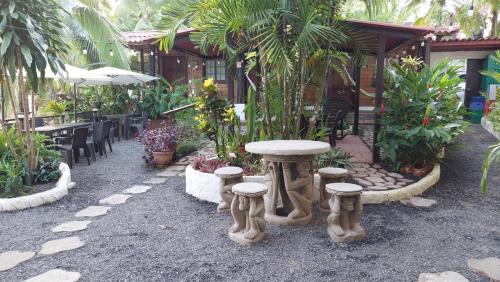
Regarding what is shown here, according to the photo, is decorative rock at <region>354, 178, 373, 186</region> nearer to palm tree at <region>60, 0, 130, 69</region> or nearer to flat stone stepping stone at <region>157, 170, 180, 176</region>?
flat stone stepping stone at <region>157, 170, 180, 176</region>

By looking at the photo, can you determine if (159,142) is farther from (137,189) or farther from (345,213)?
(345,213)

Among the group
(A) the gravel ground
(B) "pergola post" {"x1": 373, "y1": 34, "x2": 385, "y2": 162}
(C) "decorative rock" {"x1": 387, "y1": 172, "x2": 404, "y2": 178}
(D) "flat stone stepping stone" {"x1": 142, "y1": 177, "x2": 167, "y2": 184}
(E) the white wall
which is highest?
(E) the white wall

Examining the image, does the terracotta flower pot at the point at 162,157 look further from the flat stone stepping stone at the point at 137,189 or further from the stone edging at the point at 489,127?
the stone edging at the point at 489,127

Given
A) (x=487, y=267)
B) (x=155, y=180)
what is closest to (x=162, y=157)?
(x=155, y=180)

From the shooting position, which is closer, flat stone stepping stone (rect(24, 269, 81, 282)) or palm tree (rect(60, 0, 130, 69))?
flat stone stepping stone (rect(24, 269, 81, 282))

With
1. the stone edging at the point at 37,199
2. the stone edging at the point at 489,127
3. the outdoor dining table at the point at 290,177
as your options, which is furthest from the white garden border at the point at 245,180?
the stone edging at the point at 489,127

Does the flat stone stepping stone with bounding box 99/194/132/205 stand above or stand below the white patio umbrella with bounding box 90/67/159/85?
below

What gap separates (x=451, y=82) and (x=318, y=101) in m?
2.70

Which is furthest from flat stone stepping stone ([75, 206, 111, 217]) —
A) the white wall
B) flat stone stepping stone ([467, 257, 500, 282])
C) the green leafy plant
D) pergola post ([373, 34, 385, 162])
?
the white wall

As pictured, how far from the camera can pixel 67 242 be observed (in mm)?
3562

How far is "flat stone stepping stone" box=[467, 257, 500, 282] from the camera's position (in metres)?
2.84

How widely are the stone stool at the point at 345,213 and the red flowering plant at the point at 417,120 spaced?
2.30 meters

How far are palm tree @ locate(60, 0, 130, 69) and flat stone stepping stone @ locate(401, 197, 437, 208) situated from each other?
10.5 metres

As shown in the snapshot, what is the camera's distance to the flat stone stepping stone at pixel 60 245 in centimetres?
337
